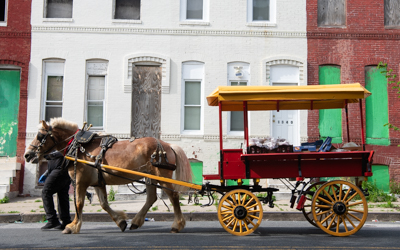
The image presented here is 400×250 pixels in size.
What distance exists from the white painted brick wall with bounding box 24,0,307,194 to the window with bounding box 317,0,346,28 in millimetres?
721

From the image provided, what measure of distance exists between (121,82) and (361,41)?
849 cm

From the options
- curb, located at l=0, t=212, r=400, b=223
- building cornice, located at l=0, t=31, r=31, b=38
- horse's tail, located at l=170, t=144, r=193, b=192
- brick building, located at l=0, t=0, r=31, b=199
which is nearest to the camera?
horse's tail, located at l=170, t=144, r=193, b=192

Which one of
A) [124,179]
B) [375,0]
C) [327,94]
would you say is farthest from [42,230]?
[375,0]

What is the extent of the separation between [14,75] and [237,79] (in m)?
7.74

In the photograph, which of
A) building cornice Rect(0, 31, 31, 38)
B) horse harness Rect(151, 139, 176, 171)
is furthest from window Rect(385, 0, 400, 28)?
building cornice Rect(0, 31, 31, 38)

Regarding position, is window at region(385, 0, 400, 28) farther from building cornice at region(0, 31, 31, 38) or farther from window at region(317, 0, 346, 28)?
building cornice at region(0, 31, 31, 38)

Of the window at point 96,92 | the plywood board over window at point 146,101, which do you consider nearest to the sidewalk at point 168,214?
the plywood board over window at point 146,101

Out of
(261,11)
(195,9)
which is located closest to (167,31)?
(195,9)

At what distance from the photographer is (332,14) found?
14.6 m

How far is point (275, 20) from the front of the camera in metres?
14.6

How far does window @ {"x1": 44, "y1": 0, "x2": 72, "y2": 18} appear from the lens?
14508 millimetres

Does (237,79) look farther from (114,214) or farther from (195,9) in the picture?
(114,214)

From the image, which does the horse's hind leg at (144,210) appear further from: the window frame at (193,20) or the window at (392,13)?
the window at (392,13)

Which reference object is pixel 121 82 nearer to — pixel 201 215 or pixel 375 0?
pixel 201 215
